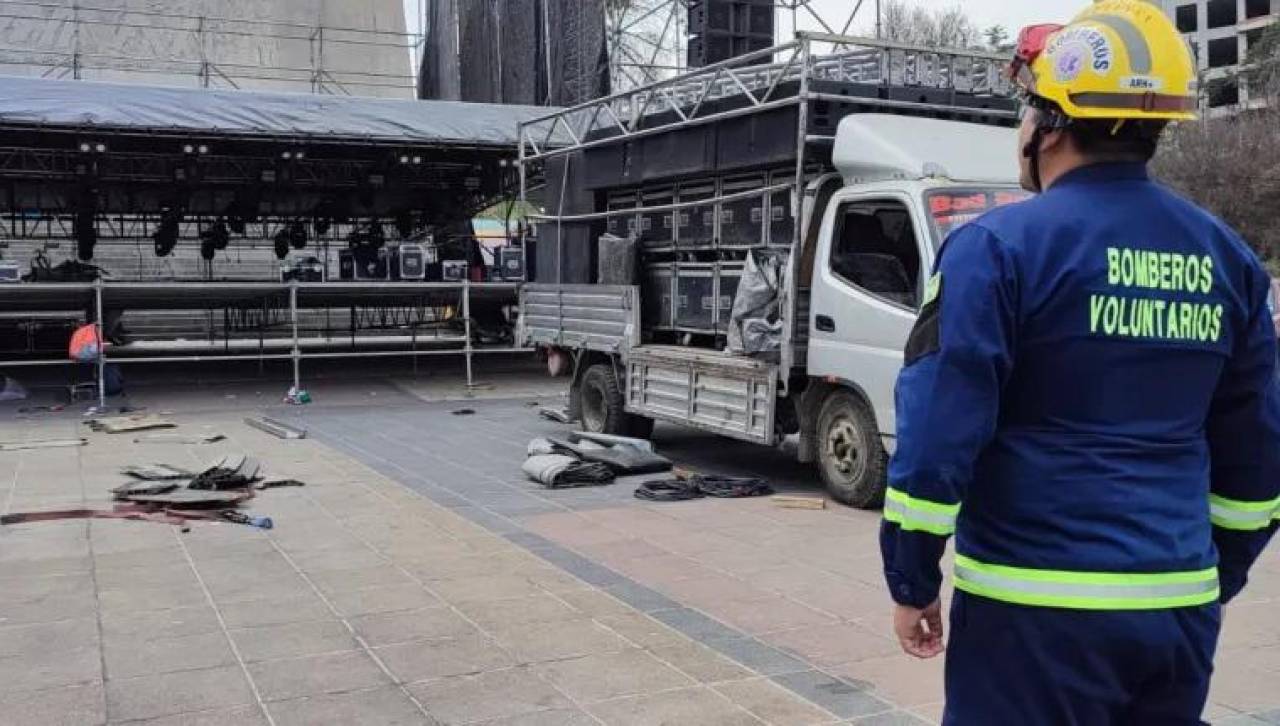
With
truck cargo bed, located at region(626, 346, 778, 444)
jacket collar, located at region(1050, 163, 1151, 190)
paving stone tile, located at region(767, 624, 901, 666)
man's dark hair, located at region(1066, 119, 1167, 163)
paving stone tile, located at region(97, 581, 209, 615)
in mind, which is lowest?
paving stone tile, located at region(767, 624, 901, 666)

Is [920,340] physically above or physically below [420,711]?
above

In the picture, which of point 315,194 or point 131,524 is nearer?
point 131,524

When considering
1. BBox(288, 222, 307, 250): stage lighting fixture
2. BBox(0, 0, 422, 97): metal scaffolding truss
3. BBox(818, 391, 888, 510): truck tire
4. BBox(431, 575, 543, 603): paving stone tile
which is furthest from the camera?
BBox(288, 222, 307, 250): stage lighting fixture

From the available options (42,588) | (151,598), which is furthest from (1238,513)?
(42,588)

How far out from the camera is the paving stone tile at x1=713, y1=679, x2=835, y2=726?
4441 millimetres

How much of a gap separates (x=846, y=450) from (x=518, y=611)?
151 inches

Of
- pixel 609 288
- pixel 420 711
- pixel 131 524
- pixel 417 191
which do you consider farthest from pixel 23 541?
pixel 417 191

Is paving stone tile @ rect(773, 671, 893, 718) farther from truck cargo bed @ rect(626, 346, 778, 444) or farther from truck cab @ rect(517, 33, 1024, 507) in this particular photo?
truck cargo bed @ rect(626, 346, 778, 444)

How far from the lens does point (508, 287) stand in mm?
19219

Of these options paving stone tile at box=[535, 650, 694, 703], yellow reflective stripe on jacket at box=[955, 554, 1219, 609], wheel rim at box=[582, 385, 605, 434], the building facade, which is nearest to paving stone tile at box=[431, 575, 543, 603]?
paving stone tile at box=[535, 650, 694, 703]

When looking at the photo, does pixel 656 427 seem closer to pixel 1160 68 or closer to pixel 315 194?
pixel 1160 68

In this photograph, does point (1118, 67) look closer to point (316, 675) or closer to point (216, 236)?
point (316, 675)

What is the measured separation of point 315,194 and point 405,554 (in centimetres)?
1914

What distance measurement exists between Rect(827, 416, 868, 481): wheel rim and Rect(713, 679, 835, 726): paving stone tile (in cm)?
404
